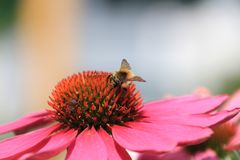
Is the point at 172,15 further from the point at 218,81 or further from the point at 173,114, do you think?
the point at 173,114

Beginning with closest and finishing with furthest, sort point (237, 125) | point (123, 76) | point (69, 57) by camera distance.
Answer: point (123, 76) → point (237, 125) → point (69, 57)

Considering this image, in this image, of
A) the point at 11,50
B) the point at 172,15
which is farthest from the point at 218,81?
the point at 172,15

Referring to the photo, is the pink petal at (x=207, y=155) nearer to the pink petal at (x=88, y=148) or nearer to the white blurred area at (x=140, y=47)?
the pink petal at (x=88, y=148)

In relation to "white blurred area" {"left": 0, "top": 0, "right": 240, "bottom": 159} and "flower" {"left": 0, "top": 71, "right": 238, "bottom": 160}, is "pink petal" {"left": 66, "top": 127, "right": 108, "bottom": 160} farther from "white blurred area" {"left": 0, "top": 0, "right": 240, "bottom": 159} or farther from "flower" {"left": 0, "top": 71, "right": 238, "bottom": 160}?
"white blurred area" {"left": 0, "top": 0, "right": 240, "bottom": 159}

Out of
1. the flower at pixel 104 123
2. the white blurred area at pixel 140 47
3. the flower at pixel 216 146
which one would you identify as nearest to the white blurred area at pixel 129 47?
the white blurred area at pixel 140 47

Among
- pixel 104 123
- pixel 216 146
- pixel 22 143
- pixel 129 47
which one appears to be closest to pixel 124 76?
pixel 104 123

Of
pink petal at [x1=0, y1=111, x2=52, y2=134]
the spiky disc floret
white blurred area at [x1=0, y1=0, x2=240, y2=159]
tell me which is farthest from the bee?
white blurred area at [x1=0, y1=0, x2=240, y2=159]

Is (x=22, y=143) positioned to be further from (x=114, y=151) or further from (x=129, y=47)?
(x=129, y=47)
